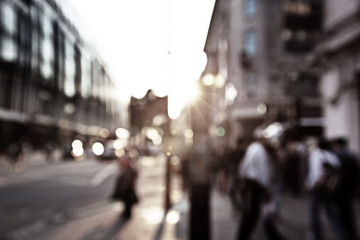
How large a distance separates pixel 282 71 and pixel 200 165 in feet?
86.1

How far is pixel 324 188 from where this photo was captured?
5844 mm

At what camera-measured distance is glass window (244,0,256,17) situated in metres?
29.0

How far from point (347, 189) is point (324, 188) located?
334 mm

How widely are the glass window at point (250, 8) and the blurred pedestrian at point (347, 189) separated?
81.9ft

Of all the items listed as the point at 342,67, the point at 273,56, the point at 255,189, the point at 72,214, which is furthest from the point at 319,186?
the point at 273,56

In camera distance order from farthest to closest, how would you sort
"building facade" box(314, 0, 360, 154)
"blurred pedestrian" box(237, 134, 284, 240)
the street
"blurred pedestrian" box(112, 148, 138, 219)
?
"building facade" box(314, 0, 360, 154) < "blurred pedestrian" box(112, 148, 138, 219) < the street < "blurred pedestrian" box(237, 134, 284, 240)

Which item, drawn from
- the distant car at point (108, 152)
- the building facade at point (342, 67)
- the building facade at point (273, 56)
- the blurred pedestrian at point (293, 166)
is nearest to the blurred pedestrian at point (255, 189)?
the distant car at point (108, 152)

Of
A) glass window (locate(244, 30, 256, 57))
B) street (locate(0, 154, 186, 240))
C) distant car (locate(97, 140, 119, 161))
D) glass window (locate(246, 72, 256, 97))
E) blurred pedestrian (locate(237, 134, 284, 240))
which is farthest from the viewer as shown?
glass window (locate(244, 30, 256, 57))

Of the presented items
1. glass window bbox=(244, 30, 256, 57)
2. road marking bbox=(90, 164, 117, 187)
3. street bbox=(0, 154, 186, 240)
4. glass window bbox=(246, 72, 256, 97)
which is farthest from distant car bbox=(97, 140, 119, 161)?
glass window bbox=(244, 30, 256, 57)

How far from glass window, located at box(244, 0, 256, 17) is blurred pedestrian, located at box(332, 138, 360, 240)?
25.0 meters

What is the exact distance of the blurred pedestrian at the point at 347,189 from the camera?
5.61 m

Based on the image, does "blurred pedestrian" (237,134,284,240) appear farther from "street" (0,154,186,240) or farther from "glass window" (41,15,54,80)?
"glass window" (41,15,54,80)

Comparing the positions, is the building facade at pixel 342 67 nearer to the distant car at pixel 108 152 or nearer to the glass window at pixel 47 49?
the glass window at pixel 47 49

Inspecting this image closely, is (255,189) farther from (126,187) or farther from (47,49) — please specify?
(47,49)
